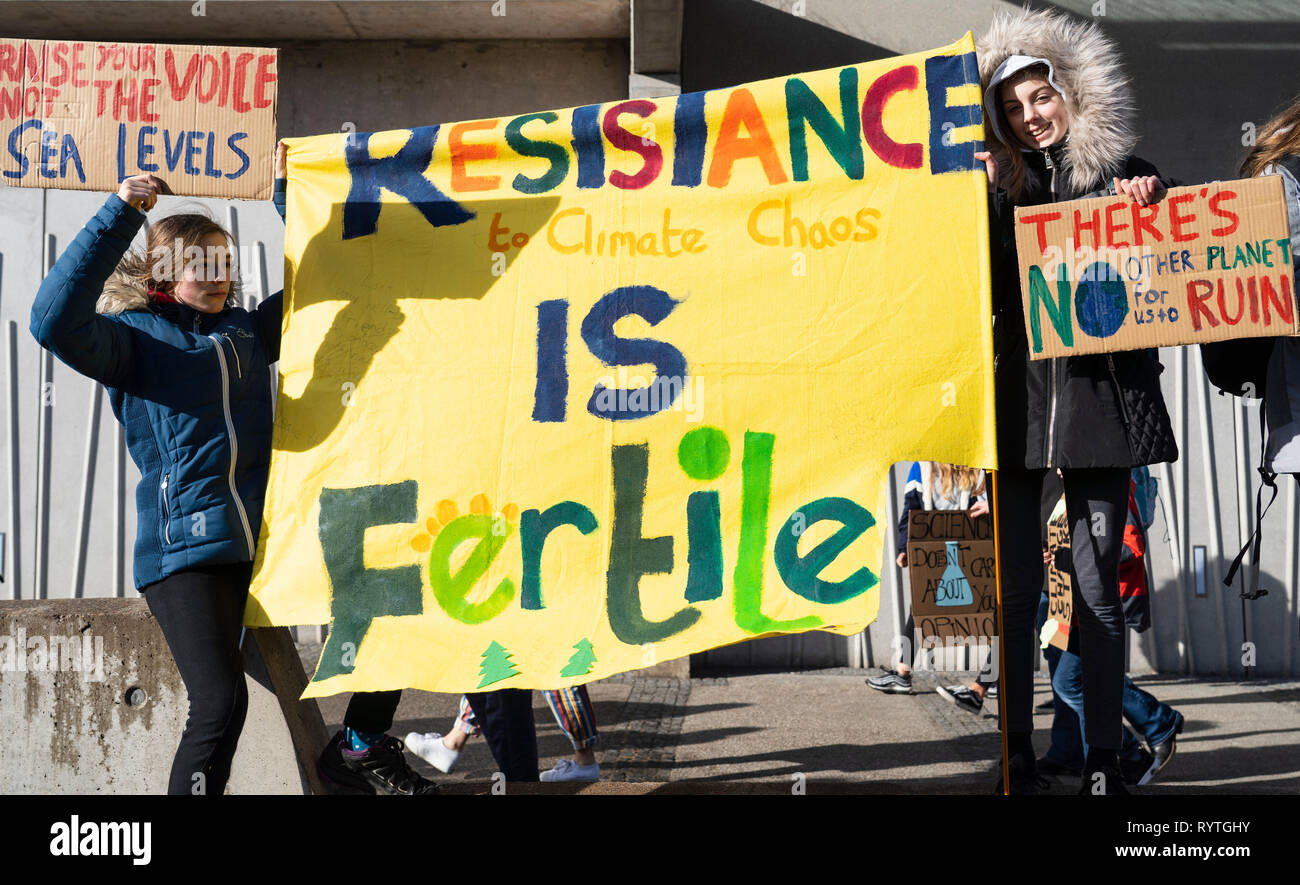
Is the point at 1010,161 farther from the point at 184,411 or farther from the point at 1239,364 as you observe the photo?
the point at 184,411

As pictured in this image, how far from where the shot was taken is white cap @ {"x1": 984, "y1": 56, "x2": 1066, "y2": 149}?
10.4ft

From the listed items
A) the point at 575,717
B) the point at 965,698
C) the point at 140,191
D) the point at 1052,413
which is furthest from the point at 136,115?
the point at 965,698

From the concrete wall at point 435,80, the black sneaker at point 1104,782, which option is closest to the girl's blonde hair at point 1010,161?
the black sneaker at point 1104,782

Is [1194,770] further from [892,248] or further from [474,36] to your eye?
[474,36]

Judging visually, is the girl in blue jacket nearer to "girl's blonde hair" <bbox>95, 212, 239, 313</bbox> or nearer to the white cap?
"girl's blonde hair" <bbox>95, 212, 239, 313</bbox>

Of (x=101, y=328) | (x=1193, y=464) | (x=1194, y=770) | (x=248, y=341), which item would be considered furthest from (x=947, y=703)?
(x=101, y=328)

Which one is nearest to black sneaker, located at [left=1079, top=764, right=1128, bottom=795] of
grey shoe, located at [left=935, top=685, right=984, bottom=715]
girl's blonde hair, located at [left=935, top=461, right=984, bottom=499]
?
girl's blonde hair, located at [left=935, top=461, right=984, bottom=499]

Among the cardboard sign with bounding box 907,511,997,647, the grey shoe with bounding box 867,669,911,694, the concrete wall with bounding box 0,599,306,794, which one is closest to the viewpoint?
the concrete wall with bounding box 0,599,306,794

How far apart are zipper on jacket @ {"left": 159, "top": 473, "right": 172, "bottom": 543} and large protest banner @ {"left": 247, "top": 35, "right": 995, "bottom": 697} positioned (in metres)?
0.36

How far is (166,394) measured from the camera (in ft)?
9.78

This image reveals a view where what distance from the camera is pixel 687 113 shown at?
3418 millimetres

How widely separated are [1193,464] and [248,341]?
5785 millimetres

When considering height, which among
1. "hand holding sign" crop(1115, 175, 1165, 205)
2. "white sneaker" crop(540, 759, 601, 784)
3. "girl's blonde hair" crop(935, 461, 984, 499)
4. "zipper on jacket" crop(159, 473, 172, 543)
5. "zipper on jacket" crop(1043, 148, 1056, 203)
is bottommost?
"white sneaker" crop(540, 759, 601, 784)

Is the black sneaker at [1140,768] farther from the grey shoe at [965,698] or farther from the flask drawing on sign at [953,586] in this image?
the grey shoe at [965,698]
